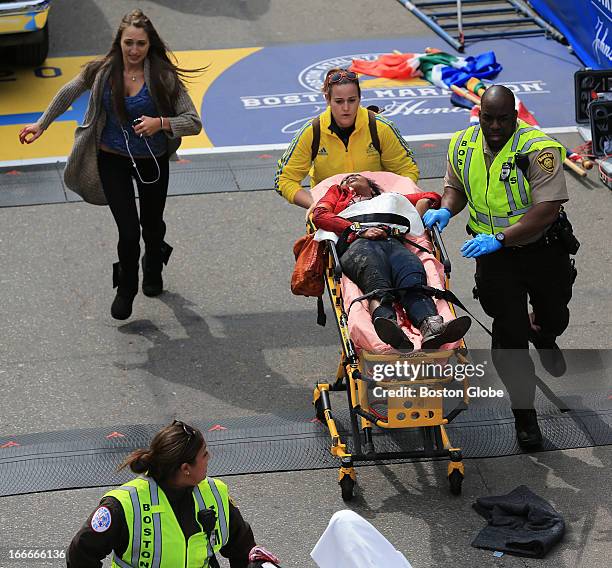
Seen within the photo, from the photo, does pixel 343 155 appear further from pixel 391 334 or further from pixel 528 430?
pixel 528 430

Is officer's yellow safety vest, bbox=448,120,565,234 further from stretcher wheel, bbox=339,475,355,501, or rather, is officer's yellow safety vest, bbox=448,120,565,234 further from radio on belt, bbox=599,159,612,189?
radio on belt, bbox=599,159,612,189

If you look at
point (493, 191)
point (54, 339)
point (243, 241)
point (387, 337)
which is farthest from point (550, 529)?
point (243, 241)

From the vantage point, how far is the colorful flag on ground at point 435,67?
12734mm

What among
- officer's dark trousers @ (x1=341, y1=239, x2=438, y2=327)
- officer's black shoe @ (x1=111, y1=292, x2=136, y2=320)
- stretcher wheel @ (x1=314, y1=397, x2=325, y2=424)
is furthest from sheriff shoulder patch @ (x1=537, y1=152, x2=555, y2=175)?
officer's black shoe @ (x1=111, y1=292, x2=136, y2=320)

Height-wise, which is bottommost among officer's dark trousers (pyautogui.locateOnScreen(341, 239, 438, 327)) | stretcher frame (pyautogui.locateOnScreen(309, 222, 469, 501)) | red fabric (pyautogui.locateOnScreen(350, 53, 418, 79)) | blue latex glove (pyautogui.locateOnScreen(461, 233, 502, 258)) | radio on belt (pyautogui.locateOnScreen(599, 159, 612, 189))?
red fabric (pyautogui.locateOnScreen(350, 53, 418, 79))

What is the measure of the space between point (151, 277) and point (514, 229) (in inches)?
124

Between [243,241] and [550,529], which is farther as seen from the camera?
[243,241]

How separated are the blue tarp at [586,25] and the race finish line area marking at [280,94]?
0.21m

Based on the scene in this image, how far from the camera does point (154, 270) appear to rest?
29.1ft

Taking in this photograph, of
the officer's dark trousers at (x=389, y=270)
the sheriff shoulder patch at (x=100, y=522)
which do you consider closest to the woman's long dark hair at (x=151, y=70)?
the officer's dark trousers at (x=389, y=270)

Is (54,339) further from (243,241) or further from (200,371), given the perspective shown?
(243,241)

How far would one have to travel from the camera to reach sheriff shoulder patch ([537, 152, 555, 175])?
6.63m

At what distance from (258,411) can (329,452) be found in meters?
0.70

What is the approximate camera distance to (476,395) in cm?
764
